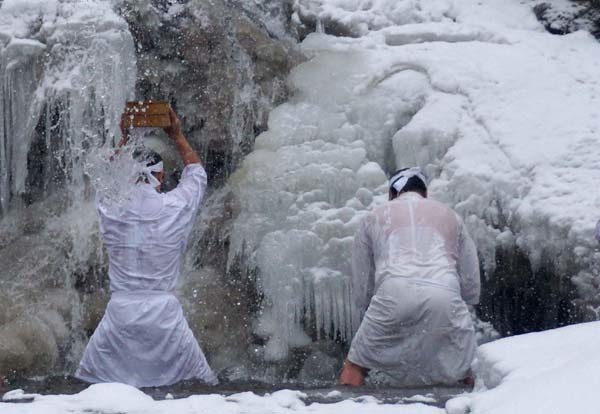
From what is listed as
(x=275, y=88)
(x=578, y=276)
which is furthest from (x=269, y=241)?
(x=578, y=276)

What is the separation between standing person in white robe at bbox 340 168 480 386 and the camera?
496 cm

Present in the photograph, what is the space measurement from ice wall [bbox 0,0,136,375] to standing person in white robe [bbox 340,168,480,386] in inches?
88.9

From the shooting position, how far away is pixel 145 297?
4.98m

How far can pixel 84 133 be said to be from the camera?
7000mm

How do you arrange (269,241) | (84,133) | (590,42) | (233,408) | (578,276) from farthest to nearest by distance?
1. (590,42)
2. (84,133)
3. (269,241)
4. (578,276)
5. (233,408)

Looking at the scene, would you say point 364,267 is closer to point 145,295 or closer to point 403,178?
point 403,178

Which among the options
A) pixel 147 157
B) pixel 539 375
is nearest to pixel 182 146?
pixel 147 157

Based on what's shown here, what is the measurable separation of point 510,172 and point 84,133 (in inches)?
103

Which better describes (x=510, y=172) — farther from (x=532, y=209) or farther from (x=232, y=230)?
(x=232, y=230)

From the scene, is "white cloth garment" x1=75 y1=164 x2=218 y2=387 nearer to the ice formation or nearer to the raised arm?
the raised arm

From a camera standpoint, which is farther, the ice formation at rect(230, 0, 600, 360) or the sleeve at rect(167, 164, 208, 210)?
the ice formation at rect(230, 0, 600, 360)

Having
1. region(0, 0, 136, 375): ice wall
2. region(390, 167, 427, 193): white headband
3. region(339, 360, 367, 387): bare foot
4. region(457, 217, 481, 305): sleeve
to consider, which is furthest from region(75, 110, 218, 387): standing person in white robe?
region(0, 0, 136, 375): ice wall

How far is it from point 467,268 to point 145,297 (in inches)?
58.4

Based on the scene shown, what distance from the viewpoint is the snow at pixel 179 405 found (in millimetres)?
3344
